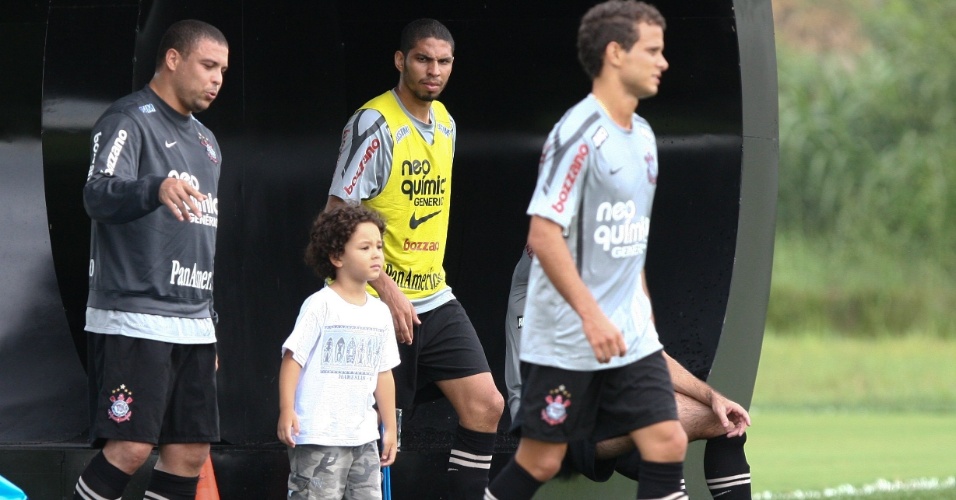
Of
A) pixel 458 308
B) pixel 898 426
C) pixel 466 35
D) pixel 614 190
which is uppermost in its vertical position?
pixel 466 35

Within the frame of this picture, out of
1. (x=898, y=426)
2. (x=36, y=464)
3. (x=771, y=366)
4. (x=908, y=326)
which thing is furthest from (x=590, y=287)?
(x=908, y=326)

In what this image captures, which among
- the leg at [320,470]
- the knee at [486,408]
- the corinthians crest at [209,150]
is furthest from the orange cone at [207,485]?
the corinthians crest at [209,150]

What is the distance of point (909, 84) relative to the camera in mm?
26281

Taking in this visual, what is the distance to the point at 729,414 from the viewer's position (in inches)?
244

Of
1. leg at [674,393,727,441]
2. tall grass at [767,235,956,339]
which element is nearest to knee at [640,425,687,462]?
leg at [674,393,727,441]

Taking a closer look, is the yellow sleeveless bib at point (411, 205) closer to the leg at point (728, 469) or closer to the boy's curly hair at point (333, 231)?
the boy's curly hair at point (333, 231)

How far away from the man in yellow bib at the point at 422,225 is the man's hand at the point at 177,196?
1231 millimetres

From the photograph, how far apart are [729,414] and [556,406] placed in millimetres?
1232

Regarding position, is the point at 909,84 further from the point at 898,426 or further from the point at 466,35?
the point at 466,35

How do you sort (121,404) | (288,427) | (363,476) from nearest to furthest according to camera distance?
1. (121,404)
2. (288,427)
3. (363,476)

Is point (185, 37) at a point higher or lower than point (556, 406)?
higher

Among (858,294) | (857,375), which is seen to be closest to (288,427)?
(857,375)

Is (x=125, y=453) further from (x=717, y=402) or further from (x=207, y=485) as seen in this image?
(x=717, y=402)

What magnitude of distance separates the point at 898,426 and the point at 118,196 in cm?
1085
